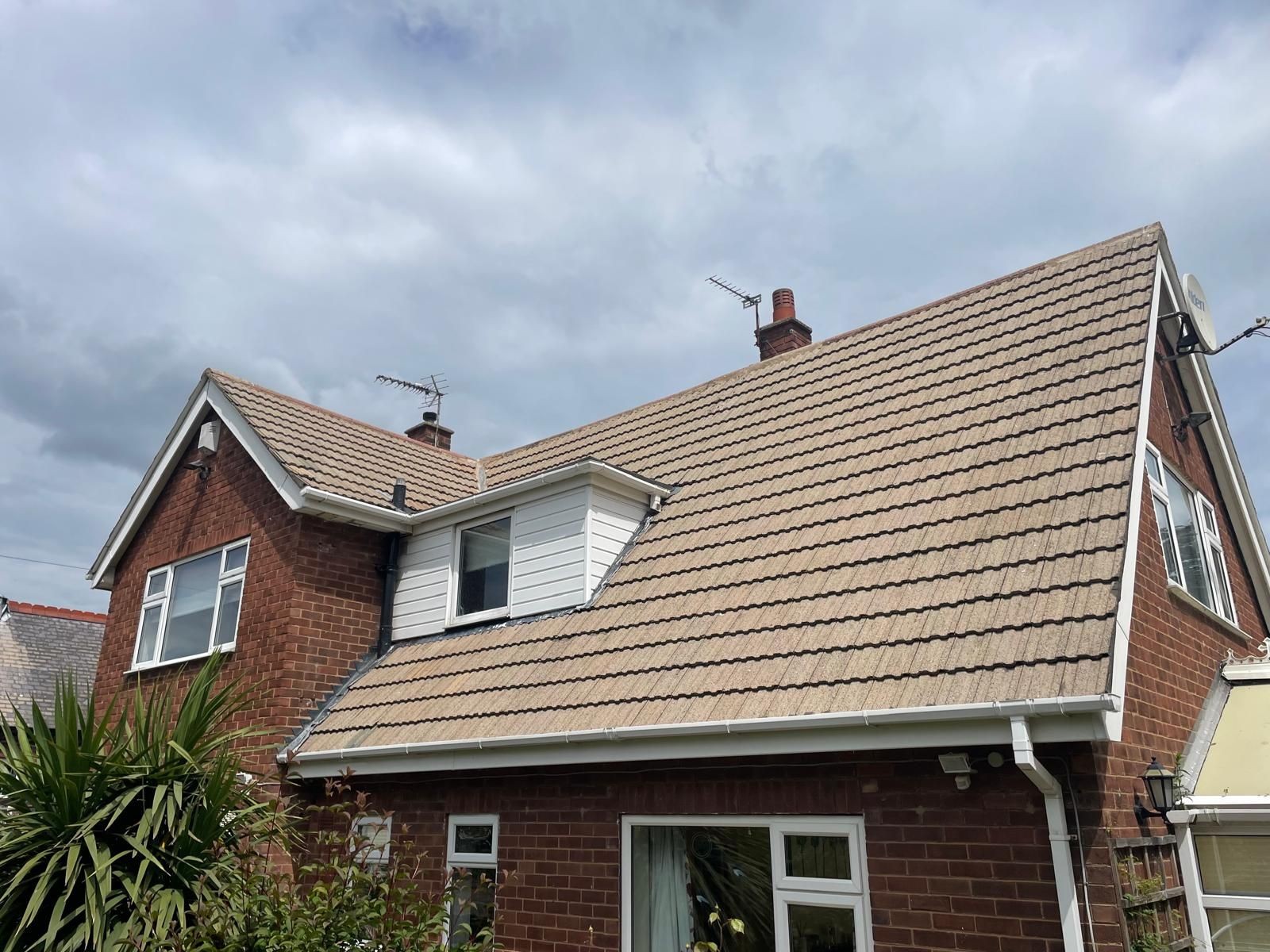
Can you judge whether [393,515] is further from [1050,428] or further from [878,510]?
[1050,428]

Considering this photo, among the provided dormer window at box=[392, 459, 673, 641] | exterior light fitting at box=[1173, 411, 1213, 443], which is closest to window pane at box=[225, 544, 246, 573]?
dormer window at box=[392, 459, 673, 641]

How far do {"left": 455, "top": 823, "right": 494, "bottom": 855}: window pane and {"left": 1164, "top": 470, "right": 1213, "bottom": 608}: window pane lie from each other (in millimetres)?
7079

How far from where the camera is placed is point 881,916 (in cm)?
608

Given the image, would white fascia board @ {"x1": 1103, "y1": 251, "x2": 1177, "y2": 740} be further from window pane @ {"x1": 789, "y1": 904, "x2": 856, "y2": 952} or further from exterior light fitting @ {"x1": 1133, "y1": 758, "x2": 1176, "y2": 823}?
window pane @ {"x1": 789, "y1": 904, "x2": 856, "y2": 952}

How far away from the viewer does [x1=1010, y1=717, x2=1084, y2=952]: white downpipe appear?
534cm

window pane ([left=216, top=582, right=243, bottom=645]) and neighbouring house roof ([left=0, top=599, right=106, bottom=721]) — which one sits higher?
neighbouring house roof ([left=0, top=599, right=106, bottom=721])

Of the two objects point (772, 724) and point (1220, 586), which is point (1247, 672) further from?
point (772, 724)

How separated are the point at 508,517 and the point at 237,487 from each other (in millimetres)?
4203

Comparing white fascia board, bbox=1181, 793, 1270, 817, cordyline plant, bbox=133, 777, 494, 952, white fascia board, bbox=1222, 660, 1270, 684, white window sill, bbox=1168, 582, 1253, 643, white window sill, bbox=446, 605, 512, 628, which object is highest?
white window sill, bbox=446, 605, 512, 628

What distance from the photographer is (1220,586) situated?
10.6 metres

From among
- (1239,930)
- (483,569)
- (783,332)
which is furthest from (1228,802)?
(783,332)

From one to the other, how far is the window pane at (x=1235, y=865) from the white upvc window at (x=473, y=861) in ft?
18.4

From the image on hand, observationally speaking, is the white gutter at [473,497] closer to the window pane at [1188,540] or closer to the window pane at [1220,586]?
the window pane at [1188,540]

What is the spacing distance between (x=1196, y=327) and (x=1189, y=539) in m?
2.27
